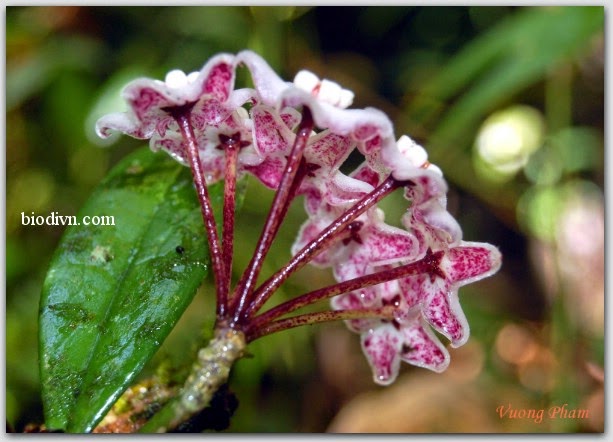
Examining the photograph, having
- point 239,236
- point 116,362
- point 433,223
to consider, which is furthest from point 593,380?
point 116,362

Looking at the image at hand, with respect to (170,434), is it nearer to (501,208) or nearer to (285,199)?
(285,199)

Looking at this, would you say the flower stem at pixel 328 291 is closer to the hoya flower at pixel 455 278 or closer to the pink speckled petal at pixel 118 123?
the hoya flower at pixel 455 278

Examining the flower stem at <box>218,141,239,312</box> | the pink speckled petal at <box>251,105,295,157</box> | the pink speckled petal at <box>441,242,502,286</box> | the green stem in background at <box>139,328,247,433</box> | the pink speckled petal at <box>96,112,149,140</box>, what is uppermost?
the pink speckled petal at <box>96,112,149,140</box>

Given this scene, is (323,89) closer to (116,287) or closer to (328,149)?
(328,149)

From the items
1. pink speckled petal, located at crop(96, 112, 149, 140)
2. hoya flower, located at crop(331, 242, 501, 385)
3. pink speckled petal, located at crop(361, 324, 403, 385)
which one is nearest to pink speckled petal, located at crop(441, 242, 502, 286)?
hoya flower, located at crop(331, 242, 501, 385)

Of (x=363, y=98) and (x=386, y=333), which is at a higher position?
(x=363, y=98)

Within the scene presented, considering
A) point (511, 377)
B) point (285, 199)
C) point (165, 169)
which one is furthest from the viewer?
point (511, 377)

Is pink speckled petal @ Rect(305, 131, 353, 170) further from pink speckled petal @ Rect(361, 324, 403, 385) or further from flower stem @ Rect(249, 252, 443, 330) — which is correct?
pink speckled petal @ Rect(361, 324, 403, 385)
